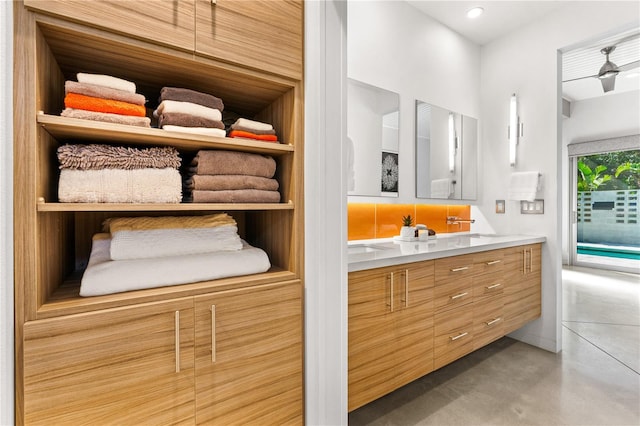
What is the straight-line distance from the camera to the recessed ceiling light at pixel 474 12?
2.56 m

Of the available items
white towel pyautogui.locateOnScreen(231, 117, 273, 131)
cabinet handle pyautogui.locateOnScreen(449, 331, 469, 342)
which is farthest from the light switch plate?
white towel pyautogui.locateOnScreen(231, 117, 273, 131)

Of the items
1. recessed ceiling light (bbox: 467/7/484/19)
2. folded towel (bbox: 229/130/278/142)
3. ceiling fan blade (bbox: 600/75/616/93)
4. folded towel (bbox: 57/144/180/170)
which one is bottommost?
folded towel (bbox: 57/144/180/170)

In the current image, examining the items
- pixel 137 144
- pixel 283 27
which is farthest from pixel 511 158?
pixel 137 144

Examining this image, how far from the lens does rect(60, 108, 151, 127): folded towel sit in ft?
2.96

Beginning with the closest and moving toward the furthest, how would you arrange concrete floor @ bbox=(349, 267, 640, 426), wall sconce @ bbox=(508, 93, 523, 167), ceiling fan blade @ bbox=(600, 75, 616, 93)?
1. concrete floor @ bbox=(349, 267, 640, 426)
2. wall sconce @ bbox=(508, 93, 523, 167)
3. ceiling fan blade @ bbox=(600, 75, 616, 93)

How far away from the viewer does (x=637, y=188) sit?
5.27m

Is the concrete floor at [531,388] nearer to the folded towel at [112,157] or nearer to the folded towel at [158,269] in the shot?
the folded towel at [158,269]

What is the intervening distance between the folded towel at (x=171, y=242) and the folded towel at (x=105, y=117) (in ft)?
1.21

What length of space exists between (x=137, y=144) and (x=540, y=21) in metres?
3.30

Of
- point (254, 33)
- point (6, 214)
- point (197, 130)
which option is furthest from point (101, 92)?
point (254, 33)

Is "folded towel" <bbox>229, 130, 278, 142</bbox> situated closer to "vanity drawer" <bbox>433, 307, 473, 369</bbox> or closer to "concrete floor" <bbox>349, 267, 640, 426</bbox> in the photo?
"vanity drawer" <bbox>433, 307, 473, 369</bbox>

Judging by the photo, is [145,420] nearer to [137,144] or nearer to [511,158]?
[137,144]

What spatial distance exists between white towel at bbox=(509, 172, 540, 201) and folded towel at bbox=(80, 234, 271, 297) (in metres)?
2.46

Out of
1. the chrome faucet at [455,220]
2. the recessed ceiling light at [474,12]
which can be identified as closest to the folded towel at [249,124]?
the chrome faucet at [455,220]
